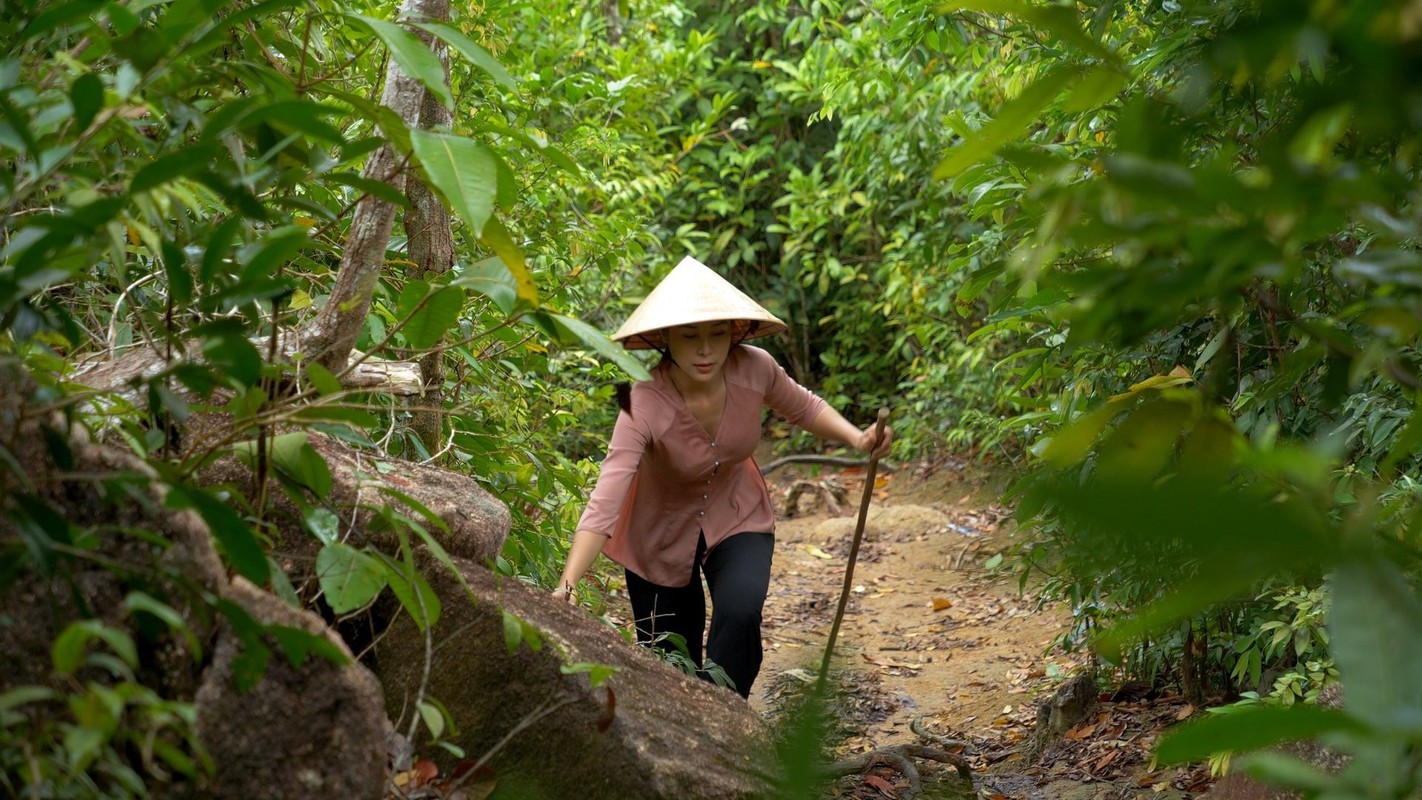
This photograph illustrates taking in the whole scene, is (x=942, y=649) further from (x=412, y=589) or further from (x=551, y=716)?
(x=412, y=589)

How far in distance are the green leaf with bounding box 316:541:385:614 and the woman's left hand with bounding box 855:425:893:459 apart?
1210mm

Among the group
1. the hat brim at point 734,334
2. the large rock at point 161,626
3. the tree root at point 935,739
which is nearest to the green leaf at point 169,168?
the large rock at point 161,626

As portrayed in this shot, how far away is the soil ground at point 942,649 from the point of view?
2996 mm

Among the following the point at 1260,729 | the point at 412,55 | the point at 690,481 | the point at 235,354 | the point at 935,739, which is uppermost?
the point at 412,55

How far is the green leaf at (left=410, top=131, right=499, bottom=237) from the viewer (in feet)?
4.58

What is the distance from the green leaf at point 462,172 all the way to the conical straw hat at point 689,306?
1744 mm

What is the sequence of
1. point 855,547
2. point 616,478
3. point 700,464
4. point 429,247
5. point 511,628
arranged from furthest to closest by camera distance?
point 700,464
point 616,478
point 429,247
point 855,547
point 511,628

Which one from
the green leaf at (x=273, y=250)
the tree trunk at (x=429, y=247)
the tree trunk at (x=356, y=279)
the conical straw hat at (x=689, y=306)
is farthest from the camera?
the conical straw hat at (x=689, y=306)

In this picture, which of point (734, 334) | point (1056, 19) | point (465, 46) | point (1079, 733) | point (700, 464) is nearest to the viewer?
point (1056, 19)

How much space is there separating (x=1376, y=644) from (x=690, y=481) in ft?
9.46

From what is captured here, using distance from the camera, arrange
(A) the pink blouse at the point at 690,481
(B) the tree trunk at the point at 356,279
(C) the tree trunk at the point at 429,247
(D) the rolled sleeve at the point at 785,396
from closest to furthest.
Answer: (B) the tree trunk at the point at 356,279, (C) the tree trunk at the point at 429,247, (A) the pink blouse at the point at 690,481, (D) the rolled sleeve at the point at 785,396

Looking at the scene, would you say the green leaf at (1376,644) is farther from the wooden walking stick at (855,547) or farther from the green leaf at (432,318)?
the green leaf at (432,318)

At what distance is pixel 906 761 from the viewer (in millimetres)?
2873

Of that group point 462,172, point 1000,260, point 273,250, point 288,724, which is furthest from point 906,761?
point 273,250
